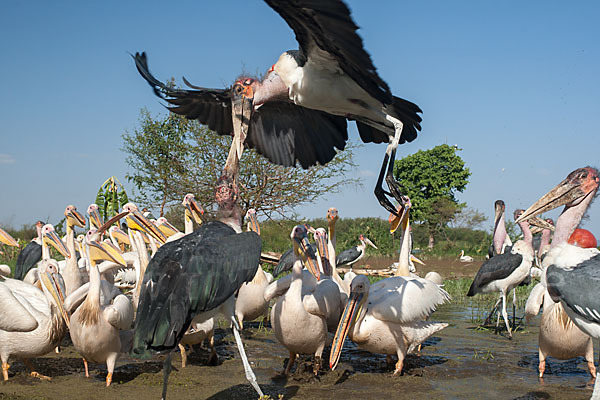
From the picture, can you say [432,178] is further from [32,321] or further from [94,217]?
[32,321]

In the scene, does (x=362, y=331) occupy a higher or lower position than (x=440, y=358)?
higher

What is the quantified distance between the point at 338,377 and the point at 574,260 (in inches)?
90.6

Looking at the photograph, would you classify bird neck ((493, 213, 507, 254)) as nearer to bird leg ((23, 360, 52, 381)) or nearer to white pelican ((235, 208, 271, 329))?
white pelican ((235, 208, 271, 329))

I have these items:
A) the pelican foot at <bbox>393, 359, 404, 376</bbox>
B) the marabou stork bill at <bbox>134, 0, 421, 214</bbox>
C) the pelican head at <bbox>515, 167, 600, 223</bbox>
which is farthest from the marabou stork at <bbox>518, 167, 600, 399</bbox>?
the pelican foot at <bbox>393, 359, 404, 376</bbox>

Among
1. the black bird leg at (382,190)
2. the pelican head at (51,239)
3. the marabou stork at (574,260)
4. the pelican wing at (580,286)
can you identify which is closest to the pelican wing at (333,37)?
the black bird leg at (382,190)

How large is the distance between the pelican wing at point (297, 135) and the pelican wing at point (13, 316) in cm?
245

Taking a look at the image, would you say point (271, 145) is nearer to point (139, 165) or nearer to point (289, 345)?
point (289, 345)

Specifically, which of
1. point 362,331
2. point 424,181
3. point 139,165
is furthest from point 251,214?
point 424,181

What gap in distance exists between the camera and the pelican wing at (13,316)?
187 inches

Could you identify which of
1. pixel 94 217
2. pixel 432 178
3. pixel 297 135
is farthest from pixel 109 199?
pixel 432 178

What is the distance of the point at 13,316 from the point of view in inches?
188

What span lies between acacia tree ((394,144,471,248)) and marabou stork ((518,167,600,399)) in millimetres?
24846

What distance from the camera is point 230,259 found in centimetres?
409

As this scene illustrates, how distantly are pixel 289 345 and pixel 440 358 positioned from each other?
1.75 meters
